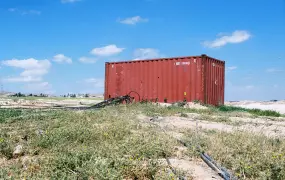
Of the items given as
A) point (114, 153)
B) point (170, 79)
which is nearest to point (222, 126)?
point (114, 153)

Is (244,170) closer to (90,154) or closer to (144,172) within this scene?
(144,172)

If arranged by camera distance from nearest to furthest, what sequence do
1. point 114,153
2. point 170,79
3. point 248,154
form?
point 114,153 → point 248,154 → point 170,79

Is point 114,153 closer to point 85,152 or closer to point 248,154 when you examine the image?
point 85,152

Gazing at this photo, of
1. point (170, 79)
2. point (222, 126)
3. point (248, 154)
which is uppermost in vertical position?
point (170, 79)

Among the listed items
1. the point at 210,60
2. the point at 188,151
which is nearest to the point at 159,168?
the point at 188,151

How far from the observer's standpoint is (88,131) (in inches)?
285

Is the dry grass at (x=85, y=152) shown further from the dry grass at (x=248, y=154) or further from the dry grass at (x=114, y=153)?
the dry grass at (x=248, y=154)

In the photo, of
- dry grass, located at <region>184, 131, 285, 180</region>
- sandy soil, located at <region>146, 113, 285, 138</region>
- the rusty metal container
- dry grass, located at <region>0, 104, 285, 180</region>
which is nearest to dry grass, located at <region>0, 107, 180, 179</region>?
dry grass, located at <region>0, 104, 285, 180</region>

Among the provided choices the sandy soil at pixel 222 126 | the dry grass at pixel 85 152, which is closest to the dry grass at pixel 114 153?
the dry grass at pixel 85 152

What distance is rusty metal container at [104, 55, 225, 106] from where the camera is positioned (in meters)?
16.7

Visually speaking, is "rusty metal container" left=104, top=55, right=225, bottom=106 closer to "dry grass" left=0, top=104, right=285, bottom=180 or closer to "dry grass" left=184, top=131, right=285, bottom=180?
"dry grass" left=0, top=104, right=285, bottom=180

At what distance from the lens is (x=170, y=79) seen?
17469mm

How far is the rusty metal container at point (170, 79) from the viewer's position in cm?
1673

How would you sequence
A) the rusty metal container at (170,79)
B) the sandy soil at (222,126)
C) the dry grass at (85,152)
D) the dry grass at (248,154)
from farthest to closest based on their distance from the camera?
the rusty metal container at (170,79) < the sandy soil at (222,126) < the dry grass at (248,154) < the dry grass at (85,152)
